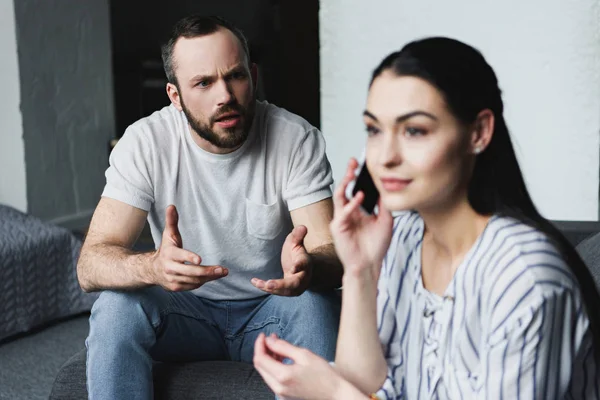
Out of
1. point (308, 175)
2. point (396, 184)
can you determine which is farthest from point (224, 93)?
point (396, 184)

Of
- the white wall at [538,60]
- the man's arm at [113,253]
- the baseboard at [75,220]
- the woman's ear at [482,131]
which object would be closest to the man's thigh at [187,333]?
the man's arm at [113,253]

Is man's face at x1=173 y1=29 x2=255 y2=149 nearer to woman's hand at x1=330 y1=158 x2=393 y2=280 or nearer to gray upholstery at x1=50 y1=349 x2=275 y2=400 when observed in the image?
gray upholstery at x1=50 y1=349 x2=275 y2=400

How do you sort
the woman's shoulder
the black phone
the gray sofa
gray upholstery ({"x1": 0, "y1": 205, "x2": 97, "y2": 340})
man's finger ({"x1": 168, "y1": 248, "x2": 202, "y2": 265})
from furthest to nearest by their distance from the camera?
gray upholstery ({"x1": 0, "y1": 205, "x2": 97, "y2": 340}) → the gray sofa → man's finger ({"x1": 168, "y1": 248, "x2": 202, "y2": 265}) → the black phone → the woman's shoulder

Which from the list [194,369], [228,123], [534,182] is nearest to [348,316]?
[194,369]

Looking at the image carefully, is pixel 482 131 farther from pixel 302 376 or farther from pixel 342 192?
pixel 302 376

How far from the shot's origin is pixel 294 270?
1.65 meters

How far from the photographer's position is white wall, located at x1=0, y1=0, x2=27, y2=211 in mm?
3473

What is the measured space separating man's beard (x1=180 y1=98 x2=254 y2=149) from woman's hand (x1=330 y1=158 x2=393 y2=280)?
2.18 feet

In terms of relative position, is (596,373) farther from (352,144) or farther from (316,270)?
(352,144)

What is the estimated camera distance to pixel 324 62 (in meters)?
3.18

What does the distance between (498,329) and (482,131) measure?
0.29 metres

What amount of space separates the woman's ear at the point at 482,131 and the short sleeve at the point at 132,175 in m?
0.95

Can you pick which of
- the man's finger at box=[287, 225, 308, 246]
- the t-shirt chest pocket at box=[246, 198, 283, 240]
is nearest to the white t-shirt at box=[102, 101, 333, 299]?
the t-shirt chest pocket at box=[246, 198, 283, 240]

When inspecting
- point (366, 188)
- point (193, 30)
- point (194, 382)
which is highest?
point (193, 30)
